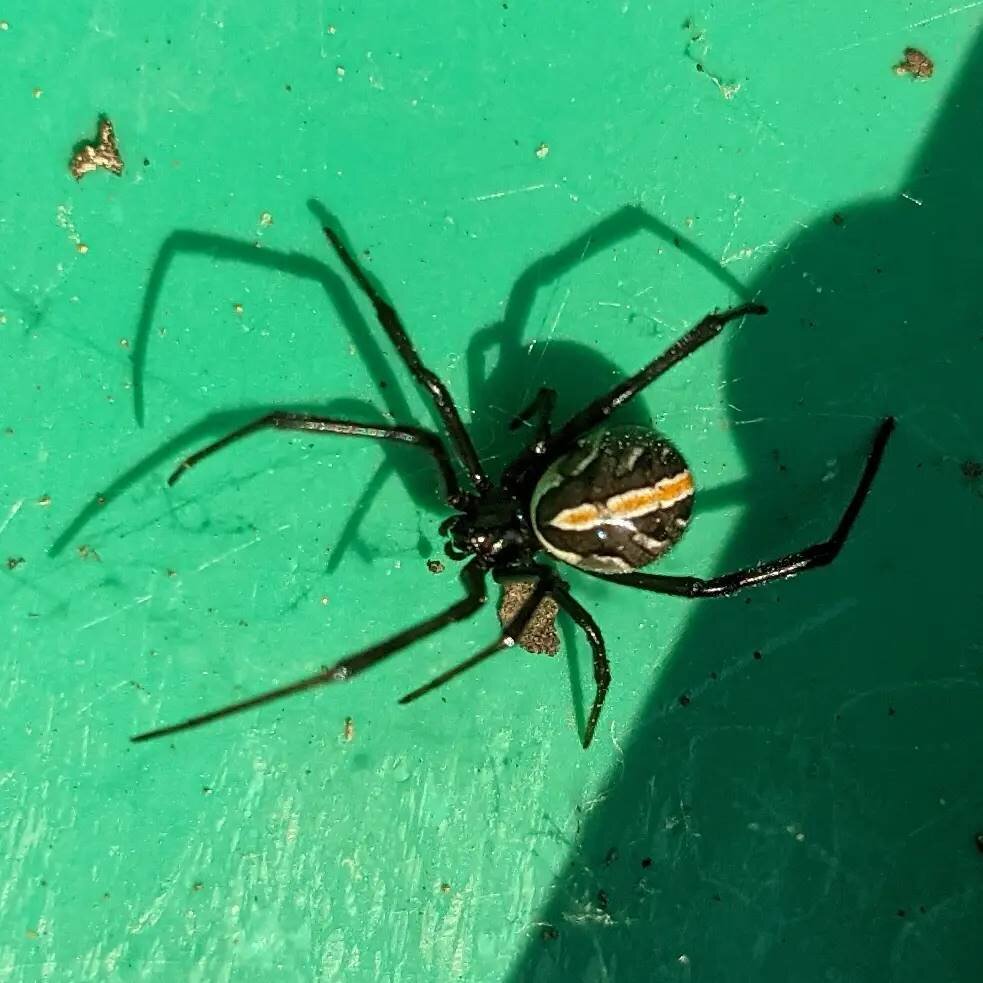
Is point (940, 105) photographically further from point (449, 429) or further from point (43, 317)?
point (43, 317)

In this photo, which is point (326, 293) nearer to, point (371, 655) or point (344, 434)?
point (344, 434)

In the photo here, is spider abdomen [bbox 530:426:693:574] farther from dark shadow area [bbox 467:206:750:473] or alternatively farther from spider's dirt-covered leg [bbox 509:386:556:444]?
dark shadow area [bbox 467:206:750:473]

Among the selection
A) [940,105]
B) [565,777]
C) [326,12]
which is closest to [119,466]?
[326,12]

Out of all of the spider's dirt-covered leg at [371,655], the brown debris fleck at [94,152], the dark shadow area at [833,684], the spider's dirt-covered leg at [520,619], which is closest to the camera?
the spider's dirt-covered leg at [371,655]

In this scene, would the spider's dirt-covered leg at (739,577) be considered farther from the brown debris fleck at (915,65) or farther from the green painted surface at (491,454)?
the brown debris fleck at (915,65)

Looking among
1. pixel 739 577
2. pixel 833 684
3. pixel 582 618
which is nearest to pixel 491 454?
pixel 582 618

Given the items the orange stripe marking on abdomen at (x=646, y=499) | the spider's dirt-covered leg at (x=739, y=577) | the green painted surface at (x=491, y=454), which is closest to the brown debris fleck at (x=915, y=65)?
the green painted surface at (x=491, y=454)

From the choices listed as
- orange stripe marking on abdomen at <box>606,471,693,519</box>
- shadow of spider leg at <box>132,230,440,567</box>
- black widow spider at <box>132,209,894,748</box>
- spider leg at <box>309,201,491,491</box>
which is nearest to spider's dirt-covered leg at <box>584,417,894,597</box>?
black widow spider at <box>132,209,894,748</box>
